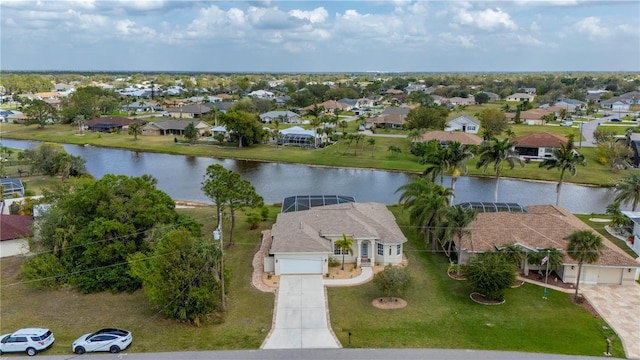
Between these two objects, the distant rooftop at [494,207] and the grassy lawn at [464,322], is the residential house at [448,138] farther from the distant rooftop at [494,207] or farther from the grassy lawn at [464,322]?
the grassy lawn at [464,322]

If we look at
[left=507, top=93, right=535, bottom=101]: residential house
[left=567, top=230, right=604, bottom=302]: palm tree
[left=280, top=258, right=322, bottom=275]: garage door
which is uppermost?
[left=507, top=93, right=535, bottom=101]: residential house

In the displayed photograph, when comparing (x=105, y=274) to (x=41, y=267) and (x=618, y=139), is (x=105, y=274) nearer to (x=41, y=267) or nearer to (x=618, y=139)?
(x=41, y=267)

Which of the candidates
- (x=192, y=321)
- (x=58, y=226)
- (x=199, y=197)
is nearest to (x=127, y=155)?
(x=199, y=197)

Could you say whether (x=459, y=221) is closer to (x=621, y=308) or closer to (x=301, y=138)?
(x=621, y=308)

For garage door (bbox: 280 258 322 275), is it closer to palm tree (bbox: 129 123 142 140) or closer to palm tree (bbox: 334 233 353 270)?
palm tree (bbox: 334 233 353 270)

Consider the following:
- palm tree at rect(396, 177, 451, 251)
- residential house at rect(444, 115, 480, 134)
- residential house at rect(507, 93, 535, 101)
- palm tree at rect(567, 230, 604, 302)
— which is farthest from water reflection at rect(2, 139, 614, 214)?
residential house at rect(507, 93, 535, 101)

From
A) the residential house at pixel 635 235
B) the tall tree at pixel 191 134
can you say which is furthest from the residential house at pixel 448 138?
the tall tree at pixel 191 134
